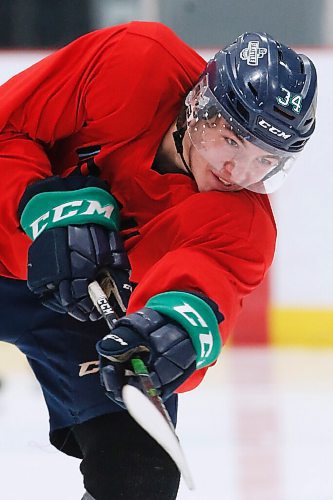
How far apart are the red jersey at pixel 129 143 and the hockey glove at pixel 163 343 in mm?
218

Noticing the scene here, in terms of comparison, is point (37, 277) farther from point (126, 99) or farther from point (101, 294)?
point (126, 99)

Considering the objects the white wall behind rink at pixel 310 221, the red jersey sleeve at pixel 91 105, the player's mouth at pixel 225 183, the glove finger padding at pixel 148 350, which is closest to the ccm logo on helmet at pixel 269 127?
the player's mouth at pixel 225 183

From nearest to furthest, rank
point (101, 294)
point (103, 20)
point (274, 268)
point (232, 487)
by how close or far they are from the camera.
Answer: point (101, 294) < point (232, 487) < point (274, 268) < point (103, 20)

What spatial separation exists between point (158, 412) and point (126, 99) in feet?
2.33

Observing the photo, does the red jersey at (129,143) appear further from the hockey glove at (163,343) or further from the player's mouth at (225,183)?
the hockey glove at (163,343)

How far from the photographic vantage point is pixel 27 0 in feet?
11.8

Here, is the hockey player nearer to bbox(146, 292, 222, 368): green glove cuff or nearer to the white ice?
bbox(146, 292, 222, 368): green glove cuff

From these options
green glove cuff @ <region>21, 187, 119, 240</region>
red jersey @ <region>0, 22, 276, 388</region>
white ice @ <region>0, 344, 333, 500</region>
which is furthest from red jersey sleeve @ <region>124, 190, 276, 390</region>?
white ice @ <region>0, 344, 333, 500</region>

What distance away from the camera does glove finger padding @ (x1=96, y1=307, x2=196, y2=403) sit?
1579 mm

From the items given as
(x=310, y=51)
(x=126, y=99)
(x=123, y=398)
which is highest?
(x=126, y=99)

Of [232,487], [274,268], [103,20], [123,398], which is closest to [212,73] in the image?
[123,398]

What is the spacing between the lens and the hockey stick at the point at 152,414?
1.46m

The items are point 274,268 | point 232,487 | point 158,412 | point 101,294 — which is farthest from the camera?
point 274,268

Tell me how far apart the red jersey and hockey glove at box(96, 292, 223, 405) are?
0.22 meters
